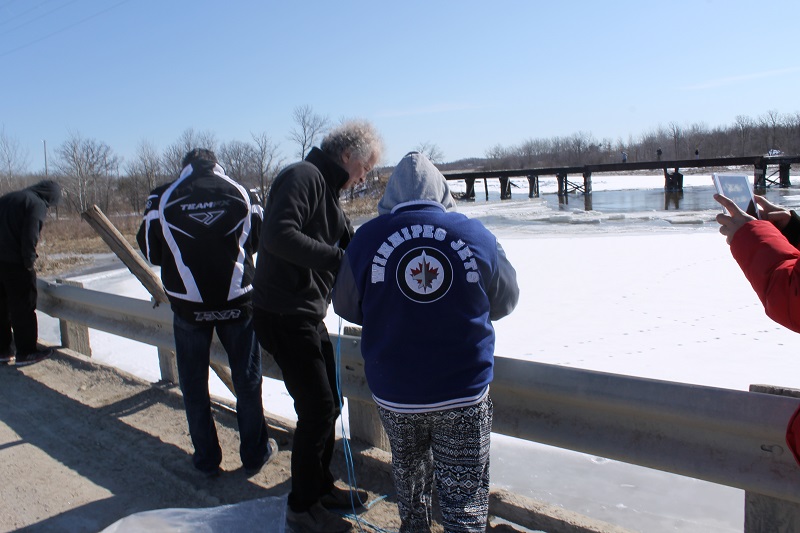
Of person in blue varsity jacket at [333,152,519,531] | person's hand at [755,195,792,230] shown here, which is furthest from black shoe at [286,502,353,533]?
person's hand at [755,195,792,230]

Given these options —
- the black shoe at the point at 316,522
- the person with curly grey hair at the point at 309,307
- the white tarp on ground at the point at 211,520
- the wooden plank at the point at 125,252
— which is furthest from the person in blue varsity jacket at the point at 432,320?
the wooden plank at the point at 125,252

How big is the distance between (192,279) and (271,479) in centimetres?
113

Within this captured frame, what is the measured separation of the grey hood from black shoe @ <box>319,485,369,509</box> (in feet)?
4.77

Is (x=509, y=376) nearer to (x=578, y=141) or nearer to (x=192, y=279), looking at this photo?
(x=192, y=279)

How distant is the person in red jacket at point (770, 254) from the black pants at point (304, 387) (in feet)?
5.56

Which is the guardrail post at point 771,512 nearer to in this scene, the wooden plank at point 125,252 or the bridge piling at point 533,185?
the wooden plank at point 125,252

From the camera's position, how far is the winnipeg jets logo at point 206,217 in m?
3.28

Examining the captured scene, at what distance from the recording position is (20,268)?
598 cm

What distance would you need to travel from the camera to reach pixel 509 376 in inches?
112

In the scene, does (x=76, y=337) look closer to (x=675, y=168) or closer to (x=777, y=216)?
(x=777, y=216)

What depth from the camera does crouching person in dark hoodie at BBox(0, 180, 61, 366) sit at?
5.88m

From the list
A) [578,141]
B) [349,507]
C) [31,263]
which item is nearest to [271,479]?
[349,507]

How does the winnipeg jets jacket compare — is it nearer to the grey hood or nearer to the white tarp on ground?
the grey hood

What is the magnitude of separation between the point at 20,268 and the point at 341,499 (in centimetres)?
450
